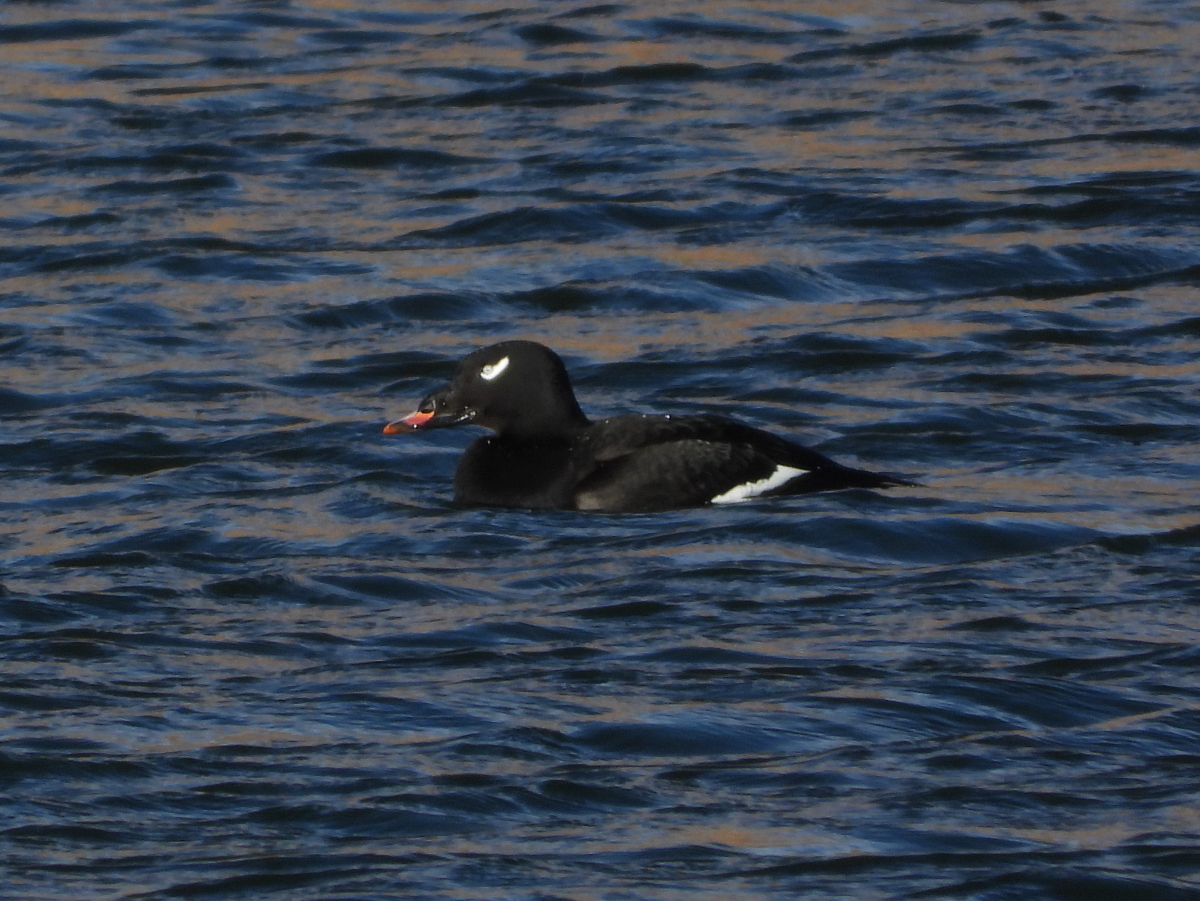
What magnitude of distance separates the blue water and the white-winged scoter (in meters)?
0.15

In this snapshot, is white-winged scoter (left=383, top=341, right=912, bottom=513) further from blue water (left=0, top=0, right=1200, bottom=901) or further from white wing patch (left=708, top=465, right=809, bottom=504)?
blue water (left=0, top=0, right=1200, bottom=901)

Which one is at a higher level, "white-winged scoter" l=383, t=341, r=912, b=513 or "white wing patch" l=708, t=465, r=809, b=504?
"white-winged scoter" l=383, t=341, r=912, b=513

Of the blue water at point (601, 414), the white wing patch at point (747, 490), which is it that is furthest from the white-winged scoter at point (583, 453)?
the blue water at point (601, 414)

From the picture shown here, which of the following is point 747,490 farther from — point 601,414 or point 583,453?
point 601,414

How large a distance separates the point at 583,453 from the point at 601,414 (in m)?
1.56

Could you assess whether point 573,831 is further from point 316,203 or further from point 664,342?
point 316,203

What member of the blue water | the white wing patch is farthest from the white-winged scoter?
the blue water

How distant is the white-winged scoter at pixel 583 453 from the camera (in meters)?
8.79

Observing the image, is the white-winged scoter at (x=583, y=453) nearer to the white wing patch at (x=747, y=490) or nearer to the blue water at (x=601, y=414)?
the white wing patch at (x=747, y=490)

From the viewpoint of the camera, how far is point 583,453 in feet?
29.6

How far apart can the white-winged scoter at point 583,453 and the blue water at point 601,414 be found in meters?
0.15

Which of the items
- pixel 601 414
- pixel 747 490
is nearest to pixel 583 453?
pixel 747 490

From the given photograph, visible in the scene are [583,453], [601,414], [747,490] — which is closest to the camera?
[747,490]

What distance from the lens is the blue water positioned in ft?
18.7
